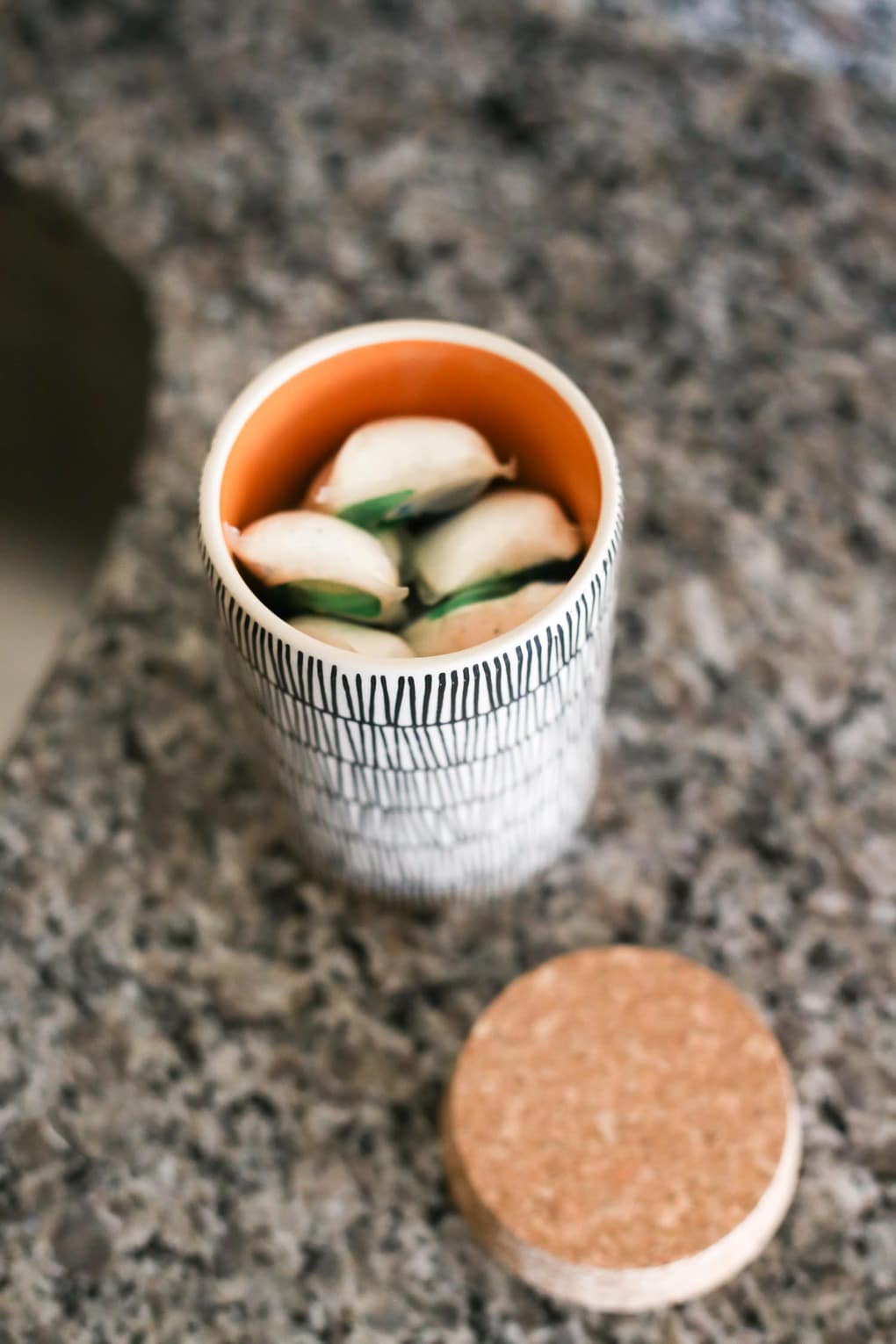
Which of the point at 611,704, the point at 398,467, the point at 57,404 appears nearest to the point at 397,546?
the point at 398,467

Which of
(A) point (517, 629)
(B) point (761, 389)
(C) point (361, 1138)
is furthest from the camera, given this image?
(B) point (761, 389)

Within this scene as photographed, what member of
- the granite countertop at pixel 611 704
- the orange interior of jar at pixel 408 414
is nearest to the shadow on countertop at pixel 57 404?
the granite countertop at pixel 611 704

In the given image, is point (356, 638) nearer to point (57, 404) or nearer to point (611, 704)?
point (611, 704)

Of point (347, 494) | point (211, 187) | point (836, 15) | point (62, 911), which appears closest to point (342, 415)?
point (347, 494)

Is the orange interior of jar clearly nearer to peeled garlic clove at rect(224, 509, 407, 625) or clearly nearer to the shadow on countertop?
peeled garlic clove at rect(224, 509, 407, 625)

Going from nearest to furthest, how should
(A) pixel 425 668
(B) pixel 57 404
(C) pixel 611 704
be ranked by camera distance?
(A) pixel 425 668 < (C) pixel 611 704 < (B) pixel 57 404

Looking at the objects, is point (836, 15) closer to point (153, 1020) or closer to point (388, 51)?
point (388, 51)
